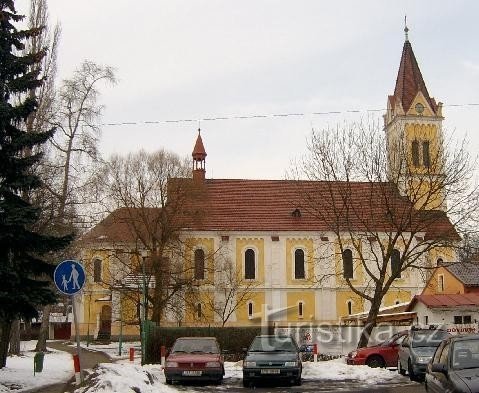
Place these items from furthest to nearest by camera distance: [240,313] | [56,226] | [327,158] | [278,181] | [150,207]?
Answer: [278,181], [240,313], [150,207], [327,158], [56,226]

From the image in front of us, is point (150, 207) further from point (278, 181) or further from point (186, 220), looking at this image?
point (278, 181)

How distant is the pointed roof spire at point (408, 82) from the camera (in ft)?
206

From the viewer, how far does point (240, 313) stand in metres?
57.9

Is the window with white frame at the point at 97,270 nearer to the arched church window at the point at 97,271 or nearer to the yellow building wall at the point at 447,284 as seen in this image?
the arched church window at the point at 97,271

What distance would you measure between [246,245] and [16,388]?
43.0 m

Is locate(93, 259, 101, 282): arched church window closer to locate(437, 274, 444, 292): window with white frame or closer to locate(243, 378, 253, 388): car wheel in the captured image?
locate(437, 274, 444, 292): window with white frame

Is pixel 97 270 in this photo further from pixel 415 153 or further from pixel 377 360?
pixel 377 360

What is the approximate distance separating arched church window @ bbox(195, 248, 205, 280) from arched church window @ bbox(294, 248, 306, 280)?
8.48 m

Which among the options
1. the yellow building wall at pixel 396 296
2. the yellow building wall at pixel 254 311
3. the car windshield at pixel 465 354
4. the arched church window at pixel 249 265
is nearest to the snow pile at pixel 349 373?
the car windshield at pixel 465 354

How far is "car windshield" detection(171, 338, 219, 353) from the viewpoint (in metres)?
21.0

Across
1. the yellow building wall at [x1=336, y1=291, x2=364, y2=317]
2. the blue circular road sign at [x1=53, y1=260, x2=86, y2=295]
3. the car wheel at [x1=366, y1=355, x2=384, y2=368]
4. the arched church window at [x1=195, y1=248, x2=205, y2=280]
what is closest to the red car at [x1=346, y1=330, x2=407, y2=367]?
the car wheel at [x1=366, y1=355, x2=384, y2=368]

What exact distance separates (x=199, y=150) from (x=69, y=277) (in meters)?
A: 51.9

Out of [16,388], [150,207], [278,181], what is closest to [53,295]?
[16,388]

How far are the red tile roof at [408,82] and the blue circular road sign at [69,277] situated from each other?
53559mm
